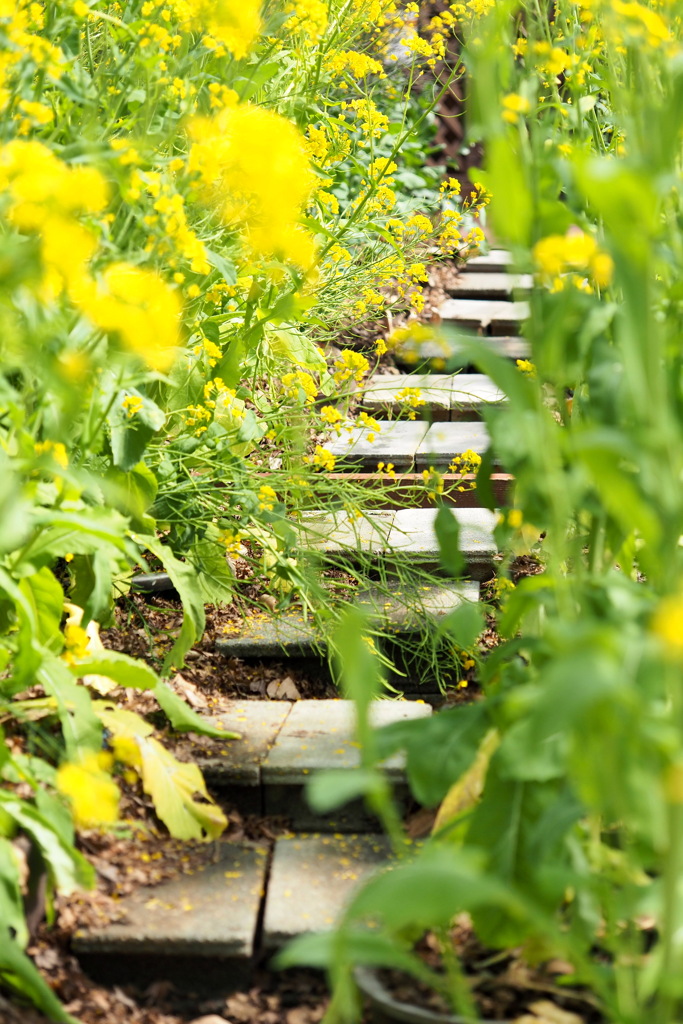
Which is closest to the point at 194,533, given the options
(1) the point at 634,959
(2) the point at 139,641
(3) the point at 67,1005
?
(2) the point at 139,641

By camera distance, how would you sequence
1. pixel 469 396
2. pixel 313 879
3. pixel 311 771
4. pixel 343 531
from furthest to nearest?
pixel 469 396 < pixel 343 531 < pixel 311 771 < pixel 313 879

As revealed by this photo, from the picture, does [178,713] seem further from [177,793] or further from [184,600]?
[184,600]

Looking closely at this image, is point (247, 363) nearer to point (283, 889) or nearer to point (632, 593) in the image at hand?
point (283, 889)

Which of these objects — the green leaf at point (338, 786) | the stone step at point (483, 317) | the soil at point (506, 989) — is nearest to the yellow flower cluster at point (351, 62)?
the stone step at point (483, 317)

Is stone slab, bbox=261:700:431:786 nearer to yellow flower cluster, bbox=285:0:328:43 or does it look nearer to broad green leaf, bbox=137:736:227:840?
broad green leaf, bbox=137:736:227:840

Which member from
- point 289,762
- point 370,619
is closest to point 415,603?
point 370,619

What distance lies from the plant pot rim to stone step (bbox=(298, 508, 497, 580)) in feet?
4.18

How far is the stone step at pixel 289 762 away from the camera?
1.98 meters

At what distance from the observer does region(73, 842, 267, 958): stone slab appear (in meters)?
1.62

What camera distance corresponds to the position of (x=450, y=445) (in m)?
3.43

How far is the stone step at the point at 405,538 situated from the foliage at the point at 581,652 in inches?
40.2

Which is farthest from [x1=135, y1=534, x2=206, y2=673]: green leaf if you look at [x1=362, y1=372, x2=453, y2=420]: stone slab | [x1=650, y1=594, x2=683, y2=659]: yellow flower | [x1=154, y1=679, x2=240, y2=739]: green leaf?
[x1=650, y1=594, x2=683, y2=659]: yellow flower

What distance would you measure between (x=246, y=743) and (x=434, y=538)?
105 cm

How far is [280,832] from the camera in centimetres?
196
